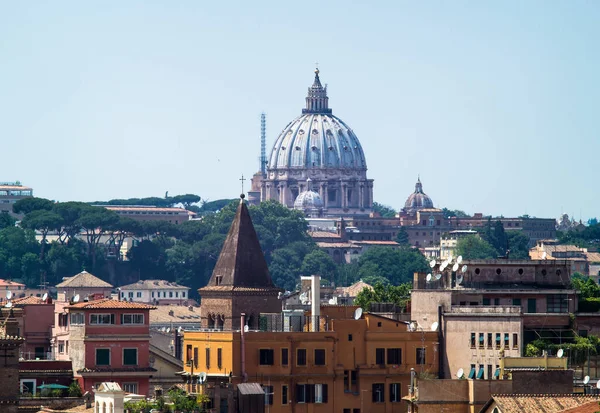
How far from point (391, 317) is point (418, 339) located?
4.60m

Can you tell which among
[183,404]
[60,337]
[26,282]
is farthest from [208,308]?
[26,282]

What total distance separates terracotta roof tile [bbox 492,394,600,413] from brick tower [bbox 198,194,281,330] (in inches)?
926

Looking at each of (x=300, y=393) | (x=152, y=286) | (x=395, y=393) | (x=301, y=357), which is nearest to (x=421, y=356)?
(x=395, y=393)

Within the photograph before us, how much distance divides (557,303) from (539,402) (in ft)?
62.3

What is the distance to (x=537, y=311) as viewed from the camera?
6391 cm

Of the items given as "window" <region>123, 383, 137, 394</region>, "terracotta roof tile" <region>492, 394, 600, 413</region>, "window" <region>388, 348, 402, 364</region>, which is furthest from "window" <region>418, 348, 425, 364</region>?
"terracotta roof tile" <region>492, 394, 600, 413</region>

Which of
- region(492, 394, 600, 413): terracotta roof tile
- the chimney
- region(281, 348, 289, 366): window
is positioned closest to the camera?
region(492, 394, 600, 413): terracotta roof tile

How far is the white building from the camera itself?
176500mm

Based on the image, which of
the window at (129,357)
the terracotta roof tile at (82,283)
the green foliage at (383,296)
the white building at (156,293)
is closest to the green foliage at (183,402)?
the window at (129,357)

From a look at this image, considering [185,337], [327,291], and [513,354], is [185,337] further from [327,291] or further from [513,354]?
[327,291]

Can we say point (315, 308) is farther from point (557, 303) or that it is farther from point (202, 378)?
point (202, 378)

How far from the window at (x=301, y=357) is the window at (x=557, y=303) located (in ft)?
25.2

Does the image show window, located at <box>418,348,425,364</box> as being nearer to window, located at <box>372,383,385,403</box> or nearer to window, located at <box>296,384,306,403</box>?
window, located at <box>372,383,385,403</box>

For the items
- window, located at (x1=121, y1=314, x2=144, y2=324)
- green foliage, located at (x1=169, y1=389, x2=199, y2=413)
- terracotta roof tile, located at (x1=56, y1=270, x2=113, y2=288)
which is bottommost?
green foliage, located at (x1=169, y1=389, x2=199, y2=413)
